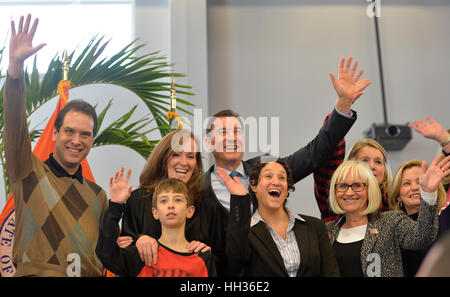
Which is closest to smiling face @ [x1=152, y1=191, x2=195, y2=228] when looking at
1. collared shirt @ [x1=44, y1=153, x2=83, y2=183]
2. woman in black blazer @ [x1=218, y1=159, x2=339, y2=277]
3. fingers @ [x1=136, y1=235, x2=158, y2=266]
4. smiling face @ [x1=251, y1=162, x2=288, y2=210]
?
fingers @ [x1=136, y1=235, x2=158, y2=266]

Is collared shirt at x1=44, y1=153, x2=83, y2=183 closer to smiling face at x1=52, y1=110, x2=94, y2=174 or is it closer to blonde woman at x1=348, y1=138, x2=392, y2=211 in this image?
smiling face at x1=52, y1=110, x2=94, y2=174

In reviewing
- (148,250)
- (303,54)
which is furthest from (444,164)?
(303,54)

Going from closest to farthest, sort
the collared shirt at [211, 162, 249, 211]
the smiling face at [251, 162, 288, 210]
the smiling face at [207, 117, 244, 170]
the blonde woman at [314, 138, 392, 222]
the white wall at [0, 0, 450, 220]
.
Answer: the smiling face at [251, 162, 288, 210] → the collared shirt at [211, 162, 249, 211] → the smiling face at [207, 117, 244, 170] → the blonde woman at [314, 138, 392, 222] → the white wall at [0, 0, 450, 220]

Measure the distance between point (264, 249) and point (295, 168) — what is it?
74cm

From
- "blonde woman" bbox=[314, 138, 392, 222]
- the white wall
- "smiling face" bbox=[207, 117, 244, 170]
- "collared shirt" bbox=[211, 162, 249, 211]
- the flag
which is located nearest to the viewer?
"collared shirt" bbox=[211, 162, 249, 211]

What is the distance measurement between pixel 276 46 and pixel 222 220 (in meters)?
3.84

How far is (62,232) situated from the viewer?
2.64 m

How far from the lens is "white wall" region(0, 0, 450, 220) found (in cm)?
587

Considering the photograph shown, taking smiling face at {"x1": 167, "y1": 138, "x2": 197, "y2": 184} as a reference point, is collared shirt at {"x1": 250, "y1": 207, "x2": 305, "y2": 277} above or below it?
below

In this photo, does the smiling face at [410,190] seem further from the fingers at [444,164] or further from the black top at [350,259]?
the black top at [350,259]

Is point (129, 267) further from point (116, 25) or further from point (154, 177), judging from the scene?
point (116, 25)

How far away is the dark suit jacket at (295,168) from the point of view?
→ 8.44 ft

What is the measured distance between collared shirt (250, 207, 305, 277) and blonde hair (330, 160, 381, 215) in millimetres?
278
